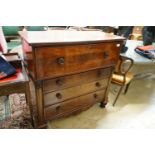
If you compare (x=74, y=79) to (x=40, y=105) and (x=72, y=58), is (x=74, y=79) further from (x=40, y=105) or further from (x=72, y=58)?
(x=40, y=105)

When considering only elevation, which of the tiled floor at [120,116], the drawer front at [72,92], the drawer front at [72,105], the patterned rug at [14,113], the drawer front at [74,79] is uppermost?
the drawer front at [74,79]

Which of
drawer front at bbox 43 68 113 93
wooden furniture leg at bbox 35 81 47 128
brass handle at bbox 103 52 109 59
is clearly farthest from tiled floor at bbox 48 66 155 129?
brass handle at bbox 103 52 109 59

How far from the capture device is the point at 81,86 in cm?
157

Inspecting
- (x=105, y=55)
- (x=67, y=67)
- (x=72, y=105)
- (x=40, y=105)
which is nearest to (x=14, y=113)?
(x=40, y=105)

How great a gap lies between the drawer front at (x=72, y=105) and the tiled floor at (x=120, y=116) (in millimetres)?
193

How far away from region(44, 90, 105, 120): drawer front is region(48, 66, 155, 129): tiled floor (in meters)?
0.19

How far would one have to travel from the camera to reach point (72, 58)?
4.14 feet

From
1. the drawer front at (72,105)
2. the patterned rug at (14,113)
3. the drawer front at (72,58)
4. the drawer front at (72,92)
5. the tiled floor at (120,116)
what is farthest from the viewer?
the tiled floor at (120,116)

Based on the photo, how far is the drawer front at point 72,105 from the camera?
5.03ft

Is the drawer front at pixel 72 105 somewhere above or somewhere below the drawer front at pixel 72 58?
below

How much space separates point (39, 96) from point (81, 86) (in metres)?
0.48

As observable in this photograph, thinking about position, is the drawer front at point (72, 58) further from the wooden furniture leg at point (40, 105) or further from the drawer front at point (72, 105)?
the drawer front at point (72, 105)

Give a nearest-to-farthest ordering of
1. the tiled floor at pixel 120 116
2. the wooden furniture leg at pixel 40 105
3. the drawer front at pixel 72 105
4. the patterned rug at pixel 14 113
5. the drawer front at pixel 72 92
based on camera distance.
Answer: the wooden furniture leg at pixel 40 105 < the drawer front at pixel 72 92 < the drawer front at pixel 72 105 < the patterned rug at pixel 14 113 < the tiled floor at pixel 120 116

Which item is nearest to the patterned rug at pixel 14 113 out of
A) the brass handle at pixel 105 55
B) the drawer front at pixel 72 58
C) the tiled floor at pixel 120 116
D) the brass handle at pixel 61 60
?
the tiled floor at pixel 120 116
